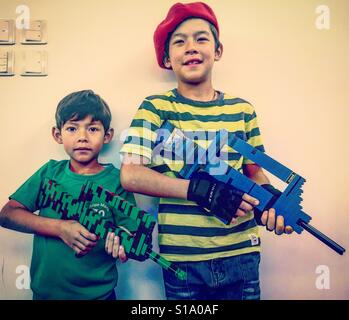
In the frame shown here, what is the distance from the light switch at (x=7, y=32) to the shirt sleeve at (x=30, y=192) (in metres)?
0.39

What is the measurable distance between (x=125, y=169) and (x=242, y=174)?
298 mm

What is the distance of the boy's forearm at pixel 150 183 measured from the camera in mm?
949

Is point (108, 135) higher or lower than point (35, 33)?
lower

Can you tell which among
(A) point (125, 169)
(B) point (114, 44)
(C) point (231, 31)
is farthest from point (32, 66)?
(C) point (231, 31)

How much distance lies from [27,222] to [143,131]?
0.39m

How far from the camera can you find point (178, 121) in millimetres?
1001

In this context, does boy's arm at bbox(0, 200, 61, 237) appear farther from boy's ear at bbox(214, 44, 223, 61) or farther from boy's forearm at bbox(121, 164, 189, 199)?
boy's ear at bbox(214, 44, 223, 61)

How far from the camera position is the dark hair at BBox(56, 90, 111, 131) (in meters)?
1.02

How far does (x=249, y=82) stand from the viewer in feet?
3.63

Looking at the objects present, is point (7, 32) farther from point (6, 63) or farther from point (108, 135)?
point (108, 135)

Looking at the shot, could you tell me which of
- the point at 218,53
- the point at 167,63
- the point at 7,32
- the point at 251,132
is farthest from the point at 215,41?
the point at 7,32

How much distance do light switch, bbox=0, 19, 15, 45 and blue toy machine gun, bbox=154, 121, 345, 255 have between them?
0.52m

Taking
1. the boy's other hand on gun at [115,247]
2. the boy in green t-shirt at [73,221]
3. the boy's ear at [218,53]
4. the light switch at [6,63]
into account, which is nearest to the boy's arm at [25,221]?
the boy in green t-shirt at [73,221]
